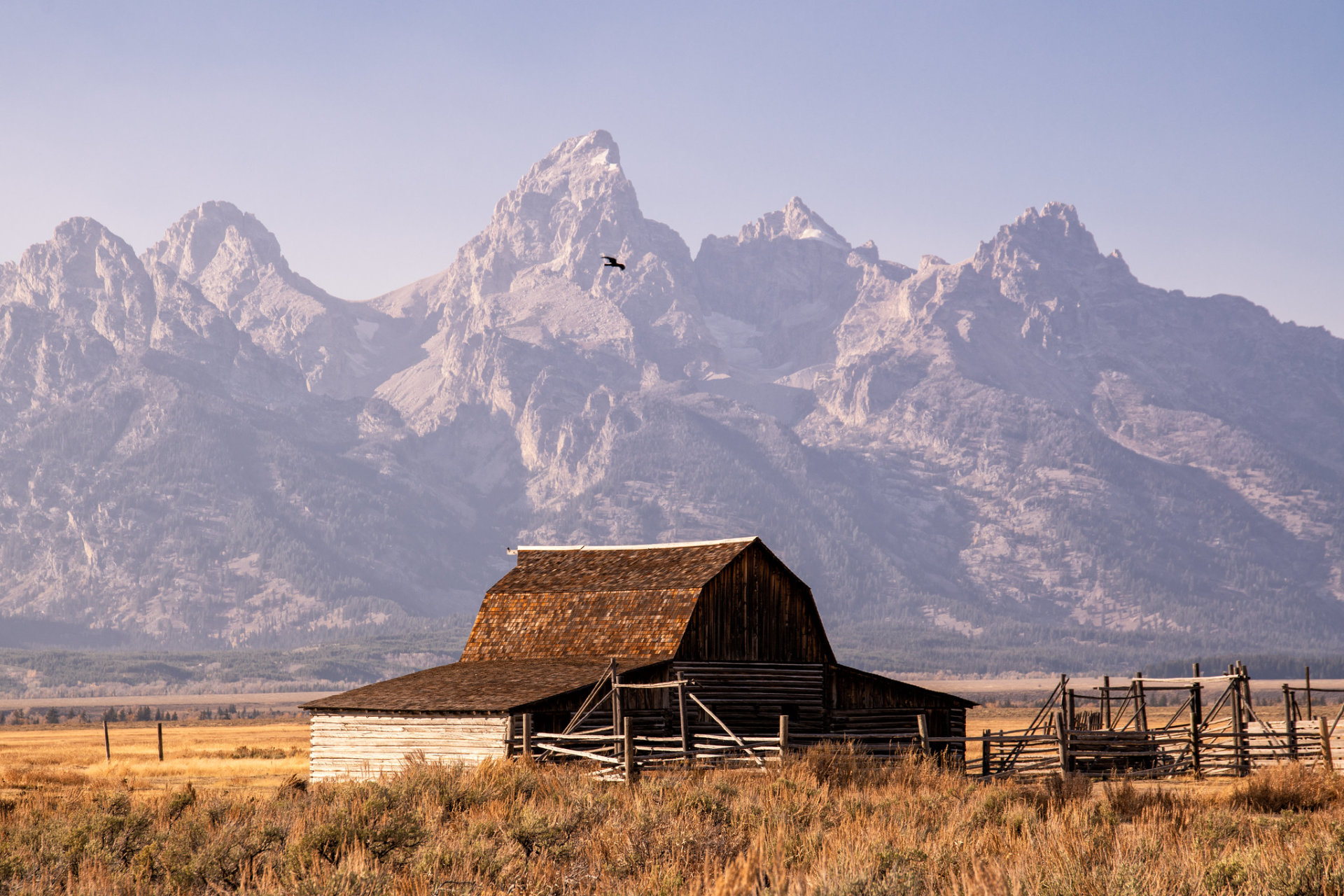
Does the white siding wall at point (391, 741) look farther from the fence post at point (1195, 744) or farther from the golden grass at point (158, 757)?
the fence post at point (1195, 744)

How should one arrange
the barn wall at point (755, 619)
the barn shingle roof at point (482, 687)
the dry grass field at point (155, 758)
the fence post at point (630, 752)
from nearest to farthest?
the fence post at point (630, 752), the barn shingle roof at point (482, 687), the barn wall at point (755, 619), the dry grass field at point (155, 758)

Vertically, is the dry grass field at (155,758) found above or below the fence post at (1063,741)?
below

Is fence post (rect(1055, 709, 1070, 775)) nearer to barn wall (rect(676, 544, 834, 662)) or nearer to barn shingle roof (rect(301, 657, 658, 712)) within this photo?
barn wall (rect(676, 544, 834, 662))

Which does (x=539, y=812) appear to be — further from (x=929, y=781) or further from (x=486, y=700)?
(x=486, y=700)

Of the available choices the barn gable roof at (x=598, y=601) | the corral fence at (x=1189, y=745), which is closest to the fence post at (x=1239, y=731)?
the corral fence at (x=1189, y=745)

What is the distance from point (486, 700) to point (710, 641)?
267 inches

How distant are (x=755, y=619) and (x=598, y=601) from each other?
14.3 feet

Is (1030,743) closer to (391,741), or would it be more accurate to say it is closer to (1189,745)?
(1189,745)

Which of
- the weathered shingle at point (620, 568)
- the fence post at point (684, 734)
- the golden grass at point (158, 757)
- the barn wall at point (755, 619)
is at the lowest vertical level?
the golden grass at point (158, 757)

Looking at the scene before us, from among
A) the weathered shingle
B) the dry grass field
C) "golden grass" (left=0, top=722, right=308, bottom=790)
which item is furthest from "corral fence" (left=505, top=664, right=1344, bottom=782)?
"golden grass" (left=0, top=722, right=308, bottom=790)

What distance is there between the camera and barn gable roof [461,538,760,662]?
1359 inches

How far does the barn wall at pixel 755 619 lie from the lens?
34375 millimetres

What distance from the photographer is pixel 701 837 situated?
47.1ft

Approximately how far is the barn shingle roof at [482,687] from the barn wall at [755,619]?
2024 mm
